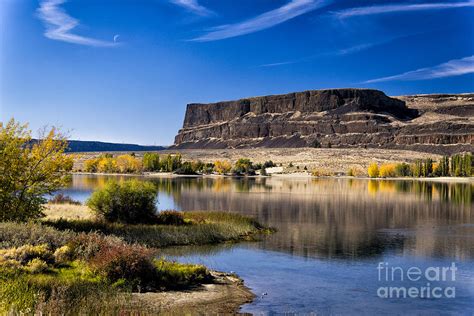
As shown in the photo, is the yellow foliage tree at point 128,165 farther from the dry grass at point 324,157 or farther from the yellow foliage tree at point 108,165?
the dry grass at point 324,157

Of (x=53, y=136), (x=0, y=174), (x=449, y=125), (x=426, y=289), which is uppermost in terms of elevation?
(x=449, y=125)

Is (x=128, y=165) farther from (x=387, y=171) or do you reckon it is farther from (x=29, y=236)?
(x=29, y=236)

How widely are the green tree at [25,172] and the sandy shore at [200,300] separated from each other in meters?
10.8

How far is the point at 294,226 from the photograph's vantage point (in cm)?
3606

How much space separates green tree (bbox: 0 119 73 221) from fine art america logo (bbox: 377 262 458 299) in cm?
1561

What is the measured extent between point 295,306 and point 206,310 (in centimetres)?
297

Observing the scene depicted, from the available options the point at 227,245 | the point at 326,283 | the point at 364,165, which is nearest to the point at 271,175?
the point at 364,165

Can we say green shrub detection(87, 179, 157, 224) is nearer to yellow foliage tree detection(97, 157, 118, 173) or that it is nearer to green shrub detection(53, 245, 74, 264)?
green shrub detection(53, 245, 74, 264)

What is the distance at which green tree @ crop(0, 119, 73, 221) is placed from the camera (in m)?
24.0

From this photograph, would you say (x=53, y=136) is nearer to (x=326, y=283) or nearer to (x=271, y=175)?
(x=326, y=283)

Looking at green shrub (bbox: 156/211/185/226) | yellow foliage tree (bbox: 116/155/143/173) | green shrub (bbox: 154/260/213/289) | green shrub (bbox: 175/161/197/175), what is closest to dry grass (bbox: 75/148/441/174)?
yellow foliage tree (bbox: 116/155/143/173)

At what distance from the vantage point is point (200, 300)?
16062 mm

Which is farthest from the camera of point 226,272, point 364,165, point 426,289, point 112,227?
point 364,165

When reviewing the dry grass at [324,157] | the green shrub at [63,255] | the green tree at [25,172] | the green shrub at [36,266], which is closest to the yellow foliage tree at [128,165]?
the dry grass at [324,157]
